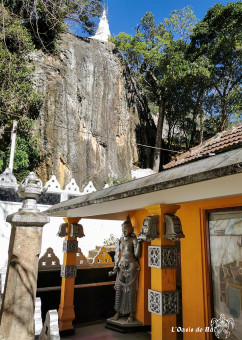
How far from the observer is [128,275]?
5.82 metres

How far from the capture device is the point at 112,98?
70.1 feet

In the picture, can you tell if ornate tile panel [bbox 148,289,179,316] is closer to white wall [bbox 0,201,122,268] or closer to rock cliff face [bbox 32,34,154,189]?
white wall [bbox 0,201,122,268]

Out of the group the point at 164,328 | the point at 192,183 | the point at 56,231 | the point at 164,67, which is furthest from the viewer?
the point at 164,67

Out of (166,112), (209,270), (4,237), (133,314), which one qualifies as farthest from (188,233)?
(166,112)

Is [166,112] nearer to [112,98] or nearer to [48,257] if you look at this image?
[112,98]

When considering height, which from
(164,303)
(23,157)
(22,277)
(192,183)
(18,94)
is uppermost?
(18,94)

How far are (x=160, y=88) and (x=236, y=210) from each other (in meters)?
20.5

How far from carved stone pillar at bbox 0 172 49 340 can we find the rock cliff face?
13.0 meters

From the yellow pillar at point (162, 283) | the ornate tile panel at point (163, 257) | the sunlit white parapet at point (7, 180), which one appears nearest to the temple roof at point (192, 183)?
the yellow pillar at point (162, 283)

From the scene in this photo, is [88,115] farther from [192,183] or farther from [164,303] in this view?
[192,183]

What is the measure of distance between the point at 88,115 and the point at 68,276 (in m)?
14.9

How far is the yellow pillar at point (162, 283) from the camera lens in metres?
3.21

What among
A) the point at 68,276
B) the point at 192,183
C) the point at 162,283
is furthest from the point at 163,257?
the point at 68,276

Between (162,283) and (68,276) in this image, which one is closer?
(162,283)
